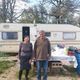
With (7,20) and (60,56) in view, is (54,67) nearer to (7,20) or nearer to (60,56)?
(60,56)

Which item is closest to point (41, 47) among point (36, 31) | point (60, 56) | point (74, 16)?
point (60, 56)

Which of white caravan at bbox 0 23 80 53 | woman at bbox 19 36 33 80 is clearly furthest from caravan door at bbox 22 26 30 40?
woman at bbox 19 36 33 80

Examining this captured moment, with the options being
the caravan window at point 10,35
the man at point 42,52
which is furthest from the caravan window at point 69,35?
the man at point 42,52

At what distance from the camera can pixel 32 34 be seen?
61.5ft

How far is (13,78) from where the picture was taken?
10.5 m

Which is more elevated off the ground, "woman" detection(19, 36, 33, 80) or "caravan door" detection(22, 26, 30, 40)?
"caravan door" detection(22, 26, 30, 40)

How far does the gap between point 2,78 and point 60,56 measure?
2.29m

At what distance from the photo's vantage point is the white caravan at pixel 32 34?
18.8 m

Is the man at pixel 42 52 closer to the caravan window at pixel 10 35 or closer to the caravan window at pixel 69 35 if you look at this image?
the caravan window at pixel 10 35

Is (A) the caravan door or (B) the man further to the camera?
(A) the caravan door

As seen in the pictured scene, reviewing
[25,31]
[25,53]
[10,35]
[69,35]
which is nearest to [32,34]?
[25,31]

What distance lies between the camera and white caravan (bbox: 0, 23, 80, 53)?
18.8m

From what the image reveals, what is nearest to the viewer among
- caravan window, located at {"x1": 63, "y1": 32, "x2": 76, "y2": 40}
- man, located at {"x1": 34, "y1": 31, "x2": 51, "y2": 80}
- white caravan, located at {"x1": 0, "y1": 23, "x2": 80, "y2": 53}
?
man, located at {"x1": 34, "y1": 31, "x2": 51, "y2": 80}

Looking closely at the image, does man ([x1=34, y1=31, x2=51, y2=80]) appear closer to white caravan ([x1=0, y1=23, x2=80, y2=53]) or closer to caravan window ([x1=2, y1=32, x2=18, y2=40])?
white caravan ([x1=0, y1=23, x2=80, y2=53])
